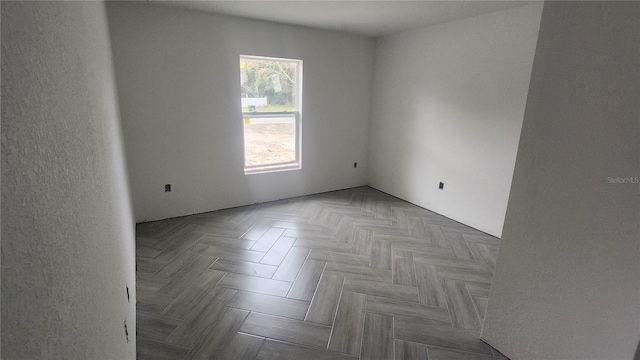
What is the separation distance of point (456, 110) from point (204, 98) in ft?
10.1

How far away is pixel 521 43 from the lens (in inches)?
122

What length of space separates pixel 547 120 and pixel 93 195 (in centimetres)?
206

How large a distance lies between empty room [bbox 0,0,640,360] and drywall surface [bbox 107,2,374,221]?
0.07 ft

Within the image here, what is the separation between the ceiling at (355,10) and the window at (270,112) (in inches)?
23.8

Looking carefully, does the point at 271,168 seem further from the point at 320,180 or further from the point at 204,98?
the point at 204,98

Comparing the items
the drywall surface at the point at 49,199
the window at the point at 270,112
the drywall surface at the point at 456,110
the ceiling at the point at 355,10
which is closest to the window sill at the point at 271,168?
the window at the point at 270,112

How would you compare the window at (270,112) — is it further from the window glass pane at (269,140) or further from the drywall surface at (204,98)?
the drywall surface at (204,98)

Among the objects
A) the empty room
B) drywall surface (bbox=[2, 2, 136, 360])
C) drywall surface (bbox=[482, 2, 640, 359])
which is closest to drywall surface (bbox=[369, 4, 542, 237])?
the empty room

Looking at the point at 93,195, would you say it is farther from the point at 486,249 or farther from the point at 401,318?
the point at 486,249

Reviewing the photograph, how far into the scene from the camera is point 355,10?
3.33 meters

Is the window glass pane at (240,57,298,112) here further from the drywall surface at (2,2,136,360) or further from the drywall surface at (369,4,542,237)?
the drywall surface at (2,2,136,360)

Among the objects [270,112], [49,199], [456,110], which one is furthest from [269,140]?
[49,199]

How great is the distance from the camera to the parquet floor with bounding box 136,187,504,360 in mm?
1967

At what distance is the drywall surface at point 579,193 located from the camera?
4.41 ft
